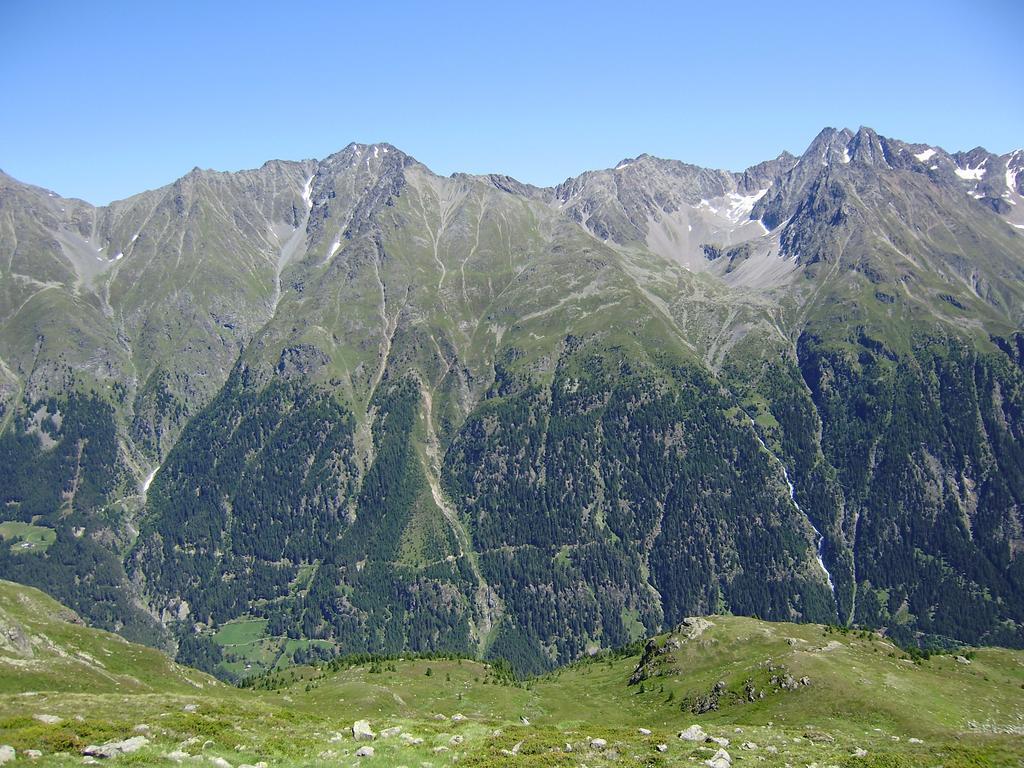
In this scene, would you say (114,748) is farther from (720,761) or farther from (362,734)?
(720,761)

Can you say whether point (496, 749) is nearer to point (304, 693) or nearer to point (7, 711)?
point (7, 711)

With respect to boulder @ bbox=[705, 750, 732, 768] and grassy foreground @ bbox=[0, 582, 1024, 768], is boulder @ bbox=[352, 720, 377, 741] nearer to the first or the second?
grassy foreground @ bbox=[0, 582, 1024, 768]

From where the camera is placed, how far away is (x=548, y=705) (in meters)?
138

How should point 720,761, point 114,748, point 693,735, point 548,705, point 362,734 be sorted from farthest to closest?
point 548,705 → point 693,735 → point 362,734 → point 720,761 → point 114,748

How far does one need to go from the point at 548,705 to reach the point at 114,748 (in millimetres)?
105306

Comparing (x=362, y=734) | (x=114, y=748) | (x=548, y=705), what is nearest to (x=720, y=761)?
(x=362, y=734)

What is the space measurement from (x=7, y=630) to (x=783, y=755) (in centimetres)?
11396

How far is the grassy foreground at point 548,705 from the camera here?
5000cm

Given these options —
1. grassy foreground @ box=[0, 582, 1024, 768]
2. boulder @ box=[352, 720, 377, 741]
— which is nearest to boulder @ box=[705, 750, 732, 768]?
grassy foreground @ box=[0, 582, 1024, 768]

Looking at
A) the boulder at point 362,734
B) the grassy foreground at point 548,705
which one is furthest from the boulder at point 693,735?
the boulder at point 362,734

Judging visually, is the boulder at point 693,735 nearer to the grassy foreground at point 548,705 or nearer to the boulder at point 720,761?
the grassy foreground at point 548,705

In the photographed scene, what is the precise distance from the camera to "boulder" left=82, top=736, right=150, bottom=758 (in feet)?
142

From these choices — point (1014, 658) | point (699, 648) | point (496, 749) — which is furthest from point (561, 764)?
point (1014, 658)

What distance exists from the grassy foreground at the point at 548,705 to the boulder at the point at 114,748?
686 millimetres
